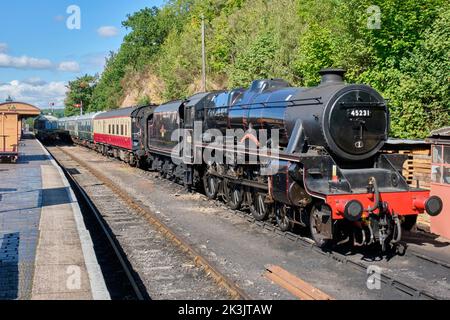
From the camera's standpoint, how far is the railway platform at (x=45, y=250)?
727cm

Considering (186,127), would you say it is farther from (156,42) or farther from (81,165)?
(156,42)

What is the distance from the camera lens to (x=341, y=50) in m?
22.1

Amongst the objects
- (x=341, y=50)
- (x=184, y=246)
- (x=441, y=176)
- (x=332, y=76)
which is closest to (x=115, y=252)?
(x=184, y=246)

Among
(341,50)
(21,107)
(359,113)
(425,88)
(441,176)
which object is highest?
(341,50)

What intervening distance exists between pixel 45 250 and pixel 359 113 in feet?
21.8

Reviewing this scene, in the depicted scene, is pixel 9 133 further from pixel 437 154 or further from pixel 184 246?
pixel 437 154

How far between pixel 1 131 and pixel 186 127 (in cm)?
1428

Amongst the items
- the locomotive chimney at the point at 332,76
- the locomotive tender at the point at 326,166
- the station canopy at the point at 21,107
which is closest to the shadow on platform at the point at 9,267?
the locomotive tender at the point at 326,166

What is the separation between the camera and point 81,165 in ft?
102

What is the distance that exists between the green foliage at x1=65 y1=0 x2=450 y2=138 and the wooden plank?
1136 cm

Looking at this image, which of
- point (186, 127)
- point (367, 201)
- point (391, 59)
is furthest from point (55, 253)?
point (391, 59)

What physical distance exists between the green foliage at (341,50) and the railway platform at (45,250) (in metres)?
12.1

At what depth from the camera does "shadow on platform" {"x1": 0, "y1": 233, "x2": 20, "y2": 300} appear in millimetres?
7230

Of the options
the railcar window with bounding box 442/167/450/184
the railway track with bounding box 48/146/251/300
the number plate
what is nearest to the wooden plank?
the railway track with bounding box 48/146/251/300
